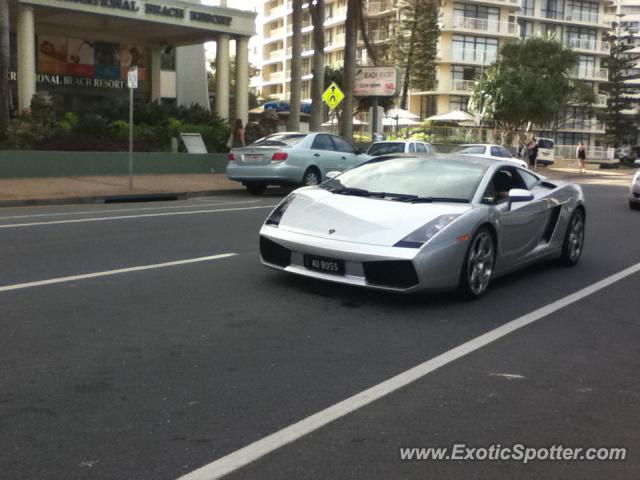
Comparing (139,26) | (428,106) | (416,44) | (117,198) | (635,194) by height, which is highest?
(416,44)

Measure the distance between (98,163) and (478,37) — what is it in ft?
191

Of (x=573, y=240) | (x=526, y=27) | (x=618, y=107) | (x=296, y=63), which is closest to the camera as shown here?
(x=573, y=240)

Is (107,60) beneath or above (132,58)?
beneath

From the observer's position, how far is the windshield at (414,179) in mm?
7434

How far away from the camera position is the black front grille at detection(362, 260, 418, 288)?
6457mm

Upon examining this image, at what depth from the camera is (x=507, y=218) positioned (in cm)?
767

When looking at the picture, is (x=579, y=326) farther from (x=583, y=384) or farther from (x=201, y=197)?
(x=201, y=197)

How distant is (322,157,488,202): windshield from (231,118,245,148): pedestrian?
1762 cm

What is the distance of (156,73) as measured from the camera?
35.3m

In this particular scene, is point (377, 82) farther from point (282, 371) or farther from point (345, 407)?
point (345, 407)

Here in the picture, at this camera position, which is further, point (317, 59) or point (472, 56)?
point (472, 56)

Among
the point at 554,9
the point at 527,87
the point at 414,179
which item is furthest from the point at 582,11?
the point at 414,179

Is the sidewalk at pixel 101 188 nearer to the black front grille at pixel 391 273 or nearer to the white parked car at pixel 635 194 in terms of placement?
the white parked car at pixel 635 194

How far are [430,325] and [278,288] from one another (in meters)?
1.69
